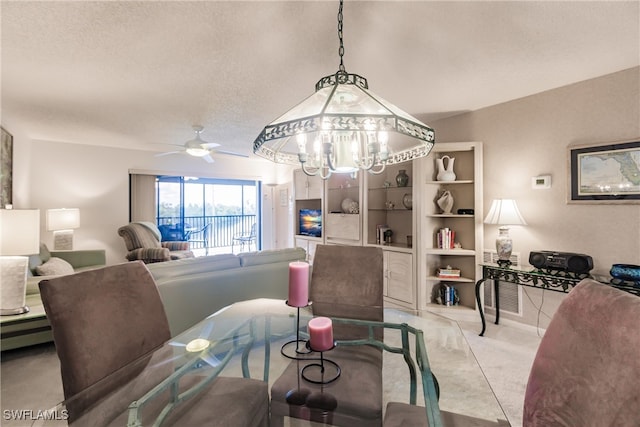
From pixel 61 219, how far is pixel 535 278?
5.96 m

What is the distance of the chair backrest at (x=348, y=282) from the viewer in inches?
77.0

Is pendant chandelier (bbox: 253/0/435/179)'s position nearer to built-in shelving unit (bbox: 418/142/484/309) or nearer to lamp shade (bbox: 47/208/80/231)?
built-in shelving unit (bbox: 418/142/484/309)

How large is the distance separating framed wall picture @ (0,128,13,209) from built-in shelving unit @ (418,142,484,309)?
15.9ft

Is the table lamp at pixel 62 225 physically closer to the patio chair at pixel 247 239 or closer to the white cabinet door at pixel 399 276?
the patio chair at pixel 247 239

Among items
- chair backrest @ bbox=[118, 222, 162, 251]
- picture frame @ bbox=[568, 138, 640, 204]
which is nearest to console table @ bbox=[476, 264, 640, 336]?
picture frame @ bbox=[568, 138, 640, 204]

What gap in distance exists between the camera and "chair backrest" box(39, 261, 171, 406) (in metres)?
1.07

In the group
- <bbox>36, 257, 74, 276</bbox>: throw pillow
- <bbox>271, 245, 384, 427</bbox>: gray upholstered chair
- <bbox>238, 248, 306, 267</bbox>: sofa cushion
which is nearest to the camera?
<bbox>271, 245, 384, 427</bbox>: gray upholstered chair

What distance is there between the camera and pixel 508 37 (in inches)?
75.1

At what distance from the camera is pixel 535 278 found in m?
2.65

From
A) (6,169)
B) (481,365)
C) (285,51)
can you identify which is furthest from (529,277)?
(6,169)

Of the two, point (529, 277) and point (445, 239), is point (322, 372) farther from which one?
point (445, 239)

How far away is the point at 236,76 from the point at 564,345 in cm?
269

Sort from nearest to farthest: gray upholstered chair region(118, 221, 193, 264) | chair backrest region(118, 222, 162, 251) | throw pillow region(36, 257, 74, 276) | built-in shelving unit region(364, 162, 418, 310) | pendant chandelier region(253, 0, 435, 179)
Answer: pendant chandelier region(253, 0, 435, 179) → throw pillow region(36, 257, 74, 276) → built-in shelving unit region(364, 162, 418, 310) → gray upholstered chair region(118, 221, 193, 264) → chair backrest region(118, 222, 162, 251)

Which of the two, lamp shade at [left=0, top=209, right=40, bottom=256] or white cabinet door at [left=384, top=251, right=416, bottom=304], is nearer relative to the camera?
lamp shade at [left=0, top=209, right=40, bottom=256]
